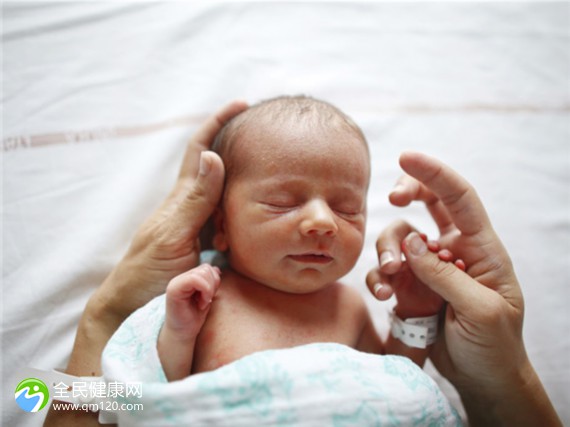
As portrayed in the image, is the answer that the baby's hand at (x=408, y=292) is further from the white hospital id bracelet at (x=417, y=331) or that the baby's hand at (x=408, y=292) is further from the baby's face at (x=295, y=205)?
the baby's face at (x=295, y=205)

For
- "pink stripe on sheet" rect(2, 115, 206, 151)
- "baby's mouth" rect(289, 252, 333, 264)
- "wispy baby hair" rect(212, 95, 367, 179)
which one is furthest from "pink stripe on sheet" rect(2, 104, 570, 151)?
"baby's mouth" rect(289, 252, 333, 264)

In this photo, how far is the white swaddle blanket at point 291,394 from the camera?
0.95 metres

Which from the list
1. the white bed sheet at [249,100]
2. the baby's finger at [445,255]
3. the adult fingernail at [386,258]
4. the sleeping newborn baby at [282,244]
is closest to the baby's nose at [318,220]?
the sleeping newborn baby at [282,244]

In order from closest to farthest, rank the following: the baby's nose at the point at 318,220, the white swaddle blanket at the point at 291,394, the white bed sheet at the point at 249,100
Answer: the white swaddle blanket at the point at 291,394, the baby's nose at the point at 318,220, the white bed sheet at the point at 249,100

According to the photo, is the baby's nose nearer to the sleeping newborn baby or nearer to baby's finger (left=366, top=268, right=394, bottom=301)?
the sleeping newborn baby

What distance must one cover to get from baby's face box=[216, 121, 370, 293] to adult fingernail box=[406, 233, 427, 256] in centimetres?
13

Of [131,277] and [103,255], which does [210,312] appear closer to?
[131,277]

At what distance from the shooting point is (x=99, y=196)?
59.8 inches

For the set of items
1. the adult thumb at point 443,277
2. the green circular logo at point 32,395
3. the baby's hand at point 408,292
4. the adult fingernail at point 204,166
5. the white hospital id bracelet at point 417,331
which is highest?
the adult fingernail at point 204,166

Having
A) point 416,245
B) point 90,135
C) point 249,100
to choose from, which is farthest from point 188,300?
point 249,100

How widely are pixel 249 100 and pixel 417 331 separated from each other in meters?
1.00

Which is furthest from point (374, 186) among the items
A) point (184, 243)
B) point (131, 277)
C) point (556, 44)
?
point (556, 44)

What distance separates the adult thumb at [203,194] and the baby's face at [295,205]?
0.15ft

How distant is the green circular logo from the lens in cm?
122
